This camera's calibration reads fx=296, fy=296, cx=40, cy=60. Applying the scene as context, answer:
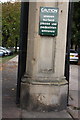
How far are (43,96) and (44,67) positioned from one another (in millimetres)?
745

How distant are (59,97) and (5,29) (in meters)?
46.7

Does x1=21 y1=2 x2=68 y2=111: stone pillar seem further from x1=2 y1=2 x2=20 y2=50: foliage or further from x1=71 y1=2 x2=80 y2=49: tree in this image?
x1=2 y1=2 x2=20 y2=50: foliage

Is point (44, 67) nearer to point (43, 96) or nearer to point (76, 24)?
point (43, 96)

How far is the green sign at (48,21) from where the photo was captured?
7385mm

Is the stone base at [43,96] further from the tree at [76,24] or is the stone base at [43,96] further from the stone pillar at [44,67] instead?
the tree at [76,24]

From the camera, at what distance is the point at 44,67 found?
758cm

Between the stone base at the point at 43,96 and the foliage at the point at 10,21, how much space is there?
1682 inches

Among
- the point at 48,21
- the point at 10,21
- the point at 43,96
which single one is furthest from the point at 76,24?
the point at 10,21

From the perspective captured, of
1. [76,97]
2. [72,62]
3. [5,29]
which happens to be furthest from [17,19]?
[76,97]

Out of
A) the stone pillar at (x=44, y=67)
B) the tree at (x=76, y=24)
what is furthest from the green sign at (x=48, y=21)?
the tree at (x=76, y=24)

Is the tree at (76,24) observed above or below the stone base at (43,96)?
above

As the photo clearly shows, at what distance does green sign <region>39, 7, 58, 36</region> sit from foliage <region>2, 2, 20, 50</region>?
140ft

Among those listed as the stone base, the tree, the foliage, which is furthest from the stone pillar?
the foliage

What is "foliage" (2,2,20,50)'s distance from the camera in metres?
50.7
